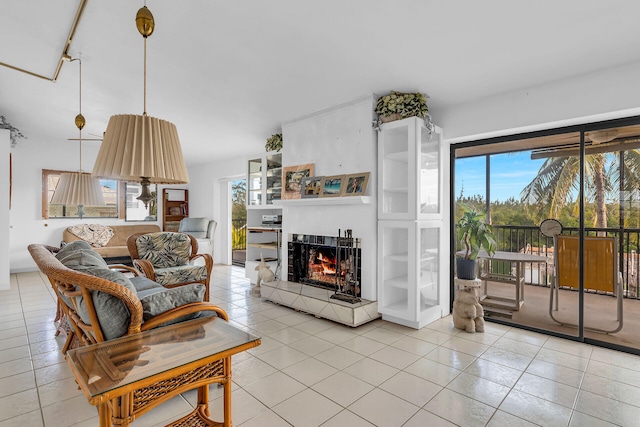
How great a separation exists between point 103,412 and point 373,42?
2732 millimetres

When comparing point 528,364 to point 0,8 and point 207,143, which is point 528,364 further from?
point 207,143

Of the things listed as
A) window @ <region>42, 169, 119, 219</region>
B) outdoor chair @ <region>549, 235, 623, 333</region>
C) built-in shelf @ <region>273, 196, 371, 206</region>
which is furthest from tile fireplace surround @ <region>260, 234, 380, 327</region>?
window @ <region>42, 169, 119, 219</region>

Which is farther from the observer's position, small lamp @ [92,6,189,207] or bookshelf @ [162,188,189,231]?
bookshelf @ [162,188,189,231]

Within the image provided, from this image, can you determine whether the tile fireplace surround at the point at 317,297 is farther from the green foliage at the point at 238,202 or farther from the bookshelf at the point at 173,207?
the bookshelf at the point at 173,207

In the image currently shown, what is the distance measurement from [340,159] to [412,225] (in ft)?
3.99

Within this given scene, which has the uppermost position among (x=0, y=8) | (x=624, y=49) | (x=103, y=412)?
(x=0, y=8)

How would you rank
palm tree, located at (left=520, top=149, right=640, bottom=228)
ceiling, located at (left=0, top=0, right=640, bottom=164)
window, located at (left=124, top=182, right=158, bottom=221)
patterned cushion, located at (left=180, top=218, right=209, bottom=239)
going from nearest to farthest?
ceiling, located at (left=0, top=0, right=640, bottom=164) → palm tree, located at (left=520, top=149, right=640, bottom=228) → patterned cushion, located at (left=180, top=218, right=209, bottom=239) → window, located at (left=124, top=182, right=158, bottom=221)

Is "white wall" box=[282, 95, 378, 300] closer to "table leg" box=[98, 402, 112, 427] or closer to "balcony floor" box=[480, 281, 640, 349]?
"balcony floor" box=[480, 281, 640, 349]

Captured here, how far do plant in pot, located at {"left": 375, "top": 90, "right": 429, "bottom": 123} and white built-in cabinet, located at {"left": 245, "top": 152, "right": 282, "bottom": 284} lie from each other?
85.7 inches

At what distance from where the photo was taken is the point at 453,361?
2701 millimetres

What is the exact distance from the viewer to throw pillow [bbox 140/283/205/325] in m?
1.89

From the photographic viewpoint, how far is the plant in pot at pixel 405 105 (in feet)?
11.2

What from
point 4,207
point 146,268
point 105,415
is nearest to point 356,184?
point 146,268

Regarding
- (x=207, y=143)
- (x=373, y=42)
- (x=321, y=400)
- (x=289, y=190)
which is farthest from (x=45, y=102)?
(x=321, y=400)
